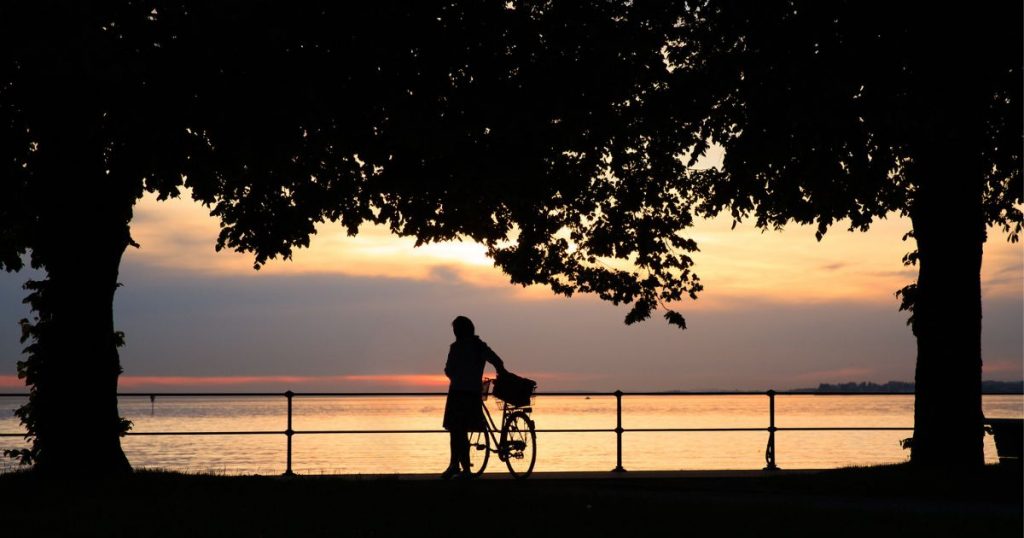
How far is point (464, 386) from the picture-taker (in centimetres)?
1655

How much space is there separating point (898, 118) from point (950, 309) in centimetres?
290

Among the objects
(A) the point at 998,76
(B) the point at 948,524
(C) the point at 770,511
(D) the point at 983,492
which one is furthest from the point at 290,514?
(A) the point at 998,76

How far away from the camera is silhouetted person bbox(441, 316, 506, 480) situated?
54.1 feet

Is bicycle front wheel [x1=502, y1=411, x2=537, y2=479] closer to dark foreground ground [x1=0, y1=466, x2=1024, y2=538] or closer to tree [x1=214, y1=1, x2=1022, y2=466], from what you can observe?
dark foreground ground [x1=0, y1=466, x2=1024, y2=538]

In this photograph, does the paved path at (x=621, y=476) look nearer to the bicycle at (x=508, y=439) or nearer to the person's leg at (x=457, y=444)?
the bicycle at (x=508, y=439)

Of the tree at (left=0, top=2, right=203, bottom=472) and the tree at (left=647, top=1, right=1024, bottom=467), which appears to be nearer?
the tree at (left=0, top=2, right=203, bottom=472)

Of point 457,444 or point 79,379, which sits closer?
point 457,444

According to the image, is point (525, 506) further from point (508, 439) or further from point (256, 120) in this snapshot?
point (256, 120)

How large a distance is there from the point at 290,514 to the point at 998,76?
10.3 metres

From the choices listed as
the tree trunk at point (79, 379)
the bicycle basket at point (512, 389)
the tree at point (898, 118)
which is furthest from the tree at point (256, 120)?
the bicycle basket at point (512, 389)

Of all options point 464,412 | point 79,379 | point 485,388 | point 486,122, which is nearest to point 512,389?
point 485,388

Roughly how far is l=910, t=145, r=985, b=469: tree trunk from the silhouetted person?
5.78 meters

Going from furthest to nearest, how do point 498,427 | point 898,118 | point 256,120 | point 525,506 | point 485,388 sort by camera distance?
point 498,427 < point 485,388 < point 898,118 < point 256,120 < point 525,506

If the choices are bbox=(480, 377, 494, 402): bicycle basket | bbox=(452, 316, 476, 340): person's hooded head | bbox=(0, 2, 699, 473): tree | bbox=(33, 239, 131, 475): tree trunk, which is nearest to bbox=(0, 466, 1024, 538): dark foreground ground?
bbox=(33, 239, 131, 475): tree trunk
